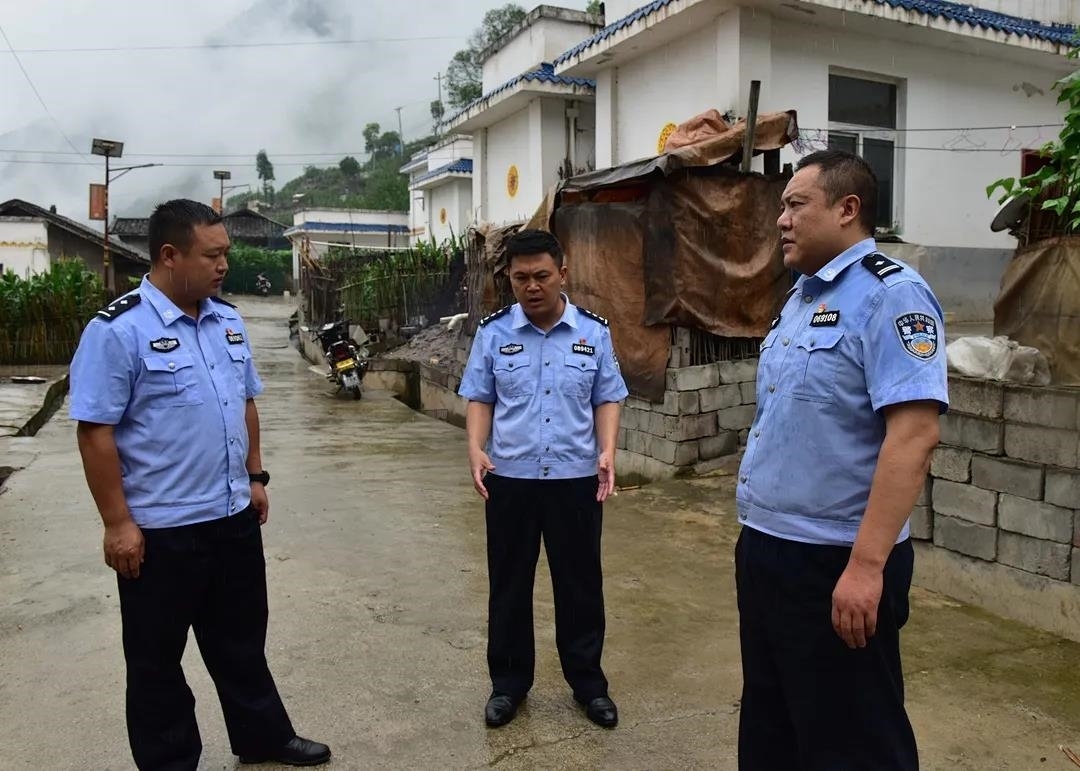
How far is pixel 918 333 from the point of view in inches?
69.6

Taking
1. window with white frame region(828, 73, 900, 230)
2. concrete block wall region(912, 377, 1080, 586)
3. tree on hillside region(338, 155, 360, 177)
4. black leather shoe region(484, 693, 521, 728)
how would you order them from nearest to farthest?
1. black leather shoe region(484, 693, 521, 728)
2. concrete block wall region(912, 377, 1080, 586)
3. window with white frame region(828, 73, 900, 230)
4. tree on hillside region(338, 155, 360, 177)

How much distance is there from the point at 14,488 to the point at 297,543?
9.92 feet

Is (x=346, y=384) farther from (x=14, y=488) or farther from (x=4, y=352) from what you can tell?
(x=4, y=352)

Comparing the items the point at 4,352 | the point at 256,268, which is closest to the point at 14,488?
the point at 4,352

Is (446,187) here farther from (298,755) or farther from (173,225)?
(298,755)

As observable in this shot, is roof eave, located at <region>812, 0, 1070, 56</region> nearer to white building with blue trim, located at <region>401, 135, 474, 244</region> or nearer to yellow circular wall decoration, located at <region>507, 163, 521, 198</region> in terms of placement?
yellow circular wall decoration, located at <region>507, 163, 521, 198</region>

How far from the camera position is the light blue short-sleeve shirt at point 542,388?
296 cm

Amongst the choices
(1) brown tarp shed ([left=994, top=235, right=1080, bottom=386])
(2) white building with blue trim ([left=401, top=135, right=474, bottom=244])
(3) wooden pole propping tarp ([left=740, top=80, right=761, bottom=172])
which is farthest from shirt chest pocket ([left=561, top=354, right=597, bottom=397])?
(2) white building with blue trim ([left=401, top=135, right=474, bottom=244])

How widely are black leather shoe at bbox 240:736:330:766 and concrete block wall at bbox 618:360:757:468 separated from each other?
Result: 165 inches

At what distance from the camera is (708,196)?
6.38 meters

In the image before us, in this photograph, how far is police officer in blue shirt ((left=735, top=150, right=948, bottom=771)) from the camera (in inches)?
69.1

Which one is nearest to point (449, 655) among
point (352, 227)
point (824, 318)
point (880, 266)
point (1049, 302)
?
point (824, 318)

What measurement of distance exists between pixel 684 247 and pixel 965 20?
507 centimetres

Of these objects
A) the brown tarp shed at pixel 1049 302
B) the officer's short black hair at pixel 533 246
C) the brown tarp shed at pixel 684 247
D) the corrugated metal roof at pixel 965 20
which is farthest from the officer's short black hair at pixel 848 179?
the corrugated metal roof at pixel 965 20
